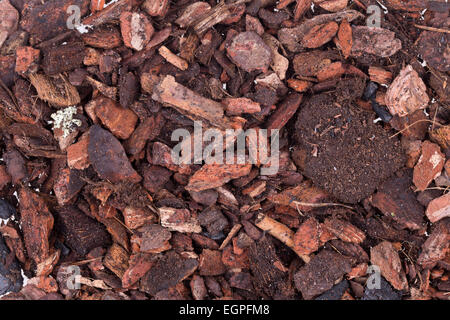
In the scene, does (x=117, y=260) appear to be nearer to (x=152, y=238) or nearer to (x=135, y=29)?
(x=152, y=238)

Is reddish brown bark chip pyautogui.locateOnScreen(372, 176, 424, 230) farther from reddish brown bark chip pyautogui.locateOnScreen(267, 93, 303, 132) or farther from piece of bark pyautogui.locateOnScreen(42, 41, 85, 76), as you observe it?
piece of bark pyautogui.locateOnScreen(42, 41, 85, 76)

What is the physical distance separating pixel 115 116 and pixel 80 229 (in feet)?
1.89

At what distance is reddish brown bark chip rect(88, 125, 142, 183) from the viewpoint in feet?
5.78

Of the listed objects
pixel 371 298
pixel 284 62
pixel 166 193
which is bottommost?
pixel 371 298

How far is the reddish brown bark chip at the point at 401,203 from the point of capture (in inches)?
68.5

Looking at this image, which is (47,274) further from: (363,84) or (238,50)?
(363,84)

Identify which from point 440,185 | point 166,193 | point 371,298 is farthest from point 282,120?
point 371,298

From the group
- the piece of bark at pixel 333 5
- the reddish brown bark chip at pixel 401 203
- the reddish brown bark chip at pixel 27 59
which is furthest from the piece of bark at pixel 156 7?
the reddish brown bark chip at pixel 401 203

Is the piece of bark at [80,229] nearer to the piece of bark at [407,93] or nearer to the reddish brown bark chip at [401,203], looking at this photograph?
the reddish brown bark chip at [401,203]

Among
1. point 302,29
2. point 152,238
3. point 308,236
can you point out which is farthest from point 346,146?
point 152,238

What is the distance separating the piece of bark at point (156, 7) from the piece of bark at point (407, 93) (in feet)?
3.42

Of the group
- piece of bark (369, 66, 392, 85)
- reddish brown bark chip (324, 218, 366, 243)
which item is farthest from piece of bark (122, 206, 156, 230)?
piece of bark (369, 66, 392, 85)

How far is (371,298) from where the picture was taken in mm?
1771

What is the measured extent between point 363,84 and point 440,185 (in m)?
0.57
